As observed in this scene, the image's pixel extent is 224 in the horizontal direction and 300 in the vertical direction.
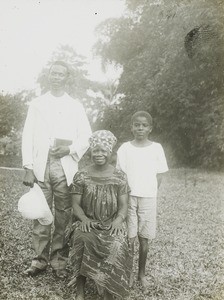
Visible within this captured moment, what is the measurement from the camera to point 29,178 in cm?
379

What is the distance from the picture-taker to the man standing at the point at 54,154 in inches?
154

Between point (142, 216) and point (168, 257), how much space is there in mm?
1075

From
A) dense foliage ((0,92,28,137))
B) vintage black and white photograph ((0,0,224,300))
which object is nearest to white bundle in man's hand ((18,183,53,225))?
vintage black and white photograph ((0,0,224,300))

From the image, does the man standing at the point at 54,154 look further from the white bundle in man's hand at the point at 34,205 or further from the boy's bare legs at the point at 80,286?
the boy's bare legs at the point at 80,286

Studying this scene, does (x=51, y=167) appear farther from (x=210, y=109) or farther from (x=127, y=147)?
(x=210, y=109)

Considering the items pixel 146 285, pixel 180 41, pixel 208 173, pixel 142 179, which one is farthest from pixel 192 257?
pixel 208 173

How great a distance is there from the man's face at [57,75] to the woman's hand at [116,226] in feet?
4.75

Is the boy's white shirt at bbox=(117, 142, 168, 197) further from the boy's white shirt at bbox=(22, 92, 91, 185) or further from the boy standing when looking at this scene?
the boy's white shirt at bbox=(22, 92, 91, 185)

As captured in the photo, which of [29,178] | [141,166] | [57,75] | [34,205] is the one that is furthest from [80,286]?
[57,75]

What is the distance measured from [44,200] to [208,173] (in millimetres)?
11602

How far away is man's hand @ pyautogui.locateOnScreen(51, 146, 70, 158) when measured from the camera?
3.88 m

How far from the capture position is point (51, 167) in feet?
12.9

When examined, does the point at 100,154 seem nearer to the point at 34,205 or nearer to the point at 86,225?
the point at 86,225

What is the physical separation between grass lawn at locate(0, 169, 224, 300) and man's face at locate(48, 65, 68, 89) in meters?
1.84
